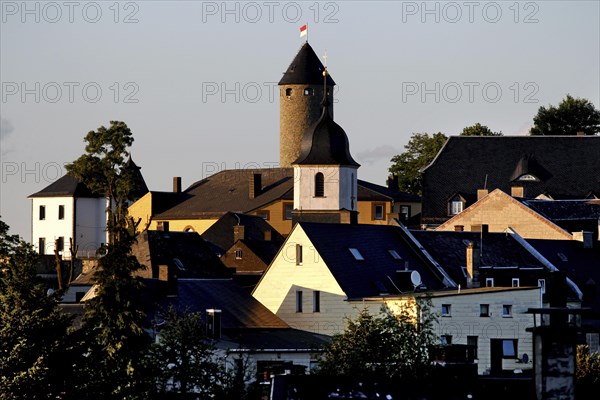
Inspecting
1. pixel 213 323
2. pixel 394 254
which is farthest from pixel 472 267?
pixel 213 323

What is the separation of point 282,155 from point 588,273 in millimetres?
62702

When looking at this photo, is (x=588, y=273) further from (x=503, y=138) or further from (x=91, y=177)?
(x=503, y=138)

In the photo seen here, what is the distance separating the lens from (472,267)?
75625 millimetres

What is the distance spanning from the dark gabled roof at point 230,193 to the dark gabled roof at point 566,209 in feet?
98.2

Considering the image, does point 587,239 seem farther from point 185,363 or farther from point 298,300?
point 185,363

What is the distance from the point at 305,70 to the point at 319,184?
47960 millimetres

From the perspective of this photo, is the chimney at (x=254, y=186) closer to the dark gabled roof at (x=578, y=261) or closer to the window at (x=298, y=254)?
the dark gabled roof at (x=578, y=261)

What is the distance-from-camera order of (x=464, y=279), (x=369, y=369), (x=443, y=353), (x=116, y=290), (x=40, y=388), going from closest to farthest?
1. (x=40, y=388)
2. (x=369, y=369)
3. (x=443, y=353)
4. (x=116, y=290)
5. (x=464, y=279)

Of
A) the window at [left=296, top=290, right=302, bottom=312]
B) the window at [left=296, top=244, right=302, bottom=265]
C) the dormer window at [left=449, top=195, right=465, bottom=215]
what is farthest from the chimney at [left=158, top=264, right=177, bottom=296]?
the dormer window at [left=449, top=195, right=465, bottom=215]

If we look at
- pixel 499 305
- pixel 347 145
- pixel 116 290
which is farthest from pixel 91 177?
pixel 116 290

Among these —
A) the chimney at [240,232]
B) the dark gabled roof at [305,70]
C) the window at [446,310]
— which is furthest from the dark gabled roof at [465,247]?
the dark gabled roof at [305,70]

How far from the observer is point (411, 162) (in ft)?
453

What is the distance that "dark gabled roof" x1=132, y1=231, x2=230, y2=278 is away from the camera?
76.4 metres

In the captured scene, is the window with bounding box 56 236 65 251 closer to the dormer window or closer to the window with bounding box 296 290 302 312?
the dormer window
